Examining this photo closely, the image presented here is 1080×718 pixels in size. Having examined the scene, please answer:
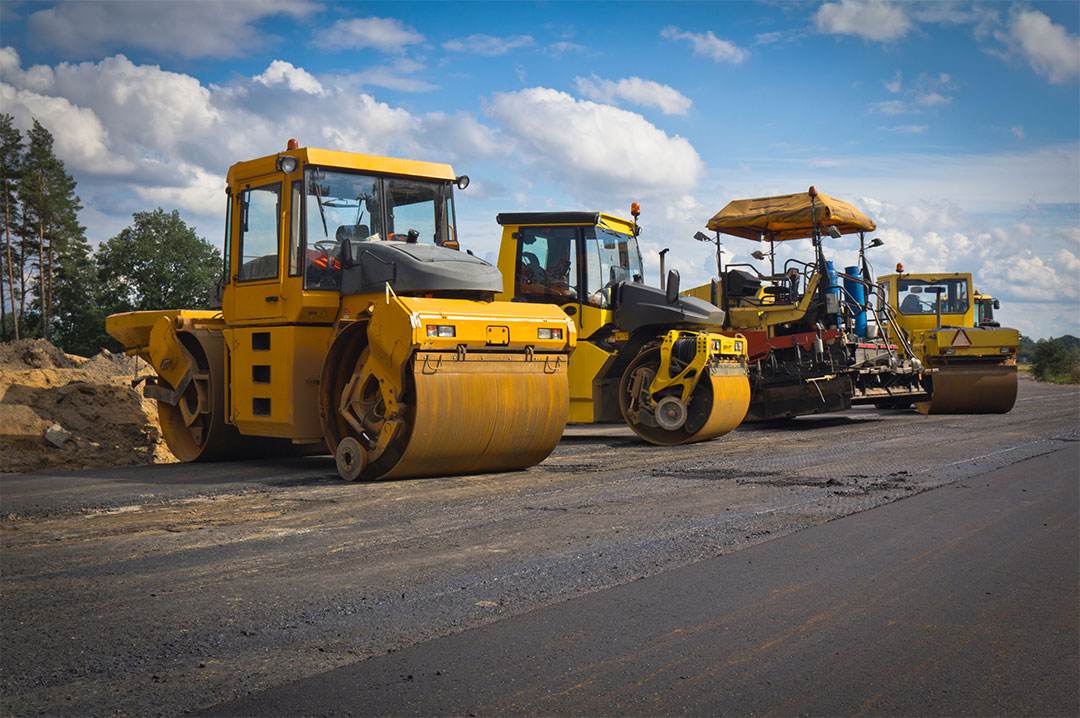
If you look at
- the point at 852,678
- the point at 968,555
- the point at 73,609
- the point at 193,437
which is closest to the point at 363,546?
the point at 73,609

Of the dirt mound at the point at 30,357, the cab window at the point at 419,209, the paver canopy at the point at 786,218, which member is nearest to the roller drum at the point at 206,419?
the cab window at the point at 419,209

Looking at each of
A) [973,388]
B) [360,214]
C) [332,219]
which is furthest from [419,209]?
[973,388]

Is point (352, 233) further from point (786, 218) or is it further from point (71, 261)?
point (71, 261)

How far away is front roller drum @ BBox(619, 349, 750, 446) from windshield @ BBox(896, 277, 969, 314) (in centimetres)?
925

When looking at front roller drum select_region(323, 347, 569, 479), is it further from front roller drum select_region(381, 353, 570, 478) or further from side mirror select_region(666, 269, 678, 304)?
side mirror select_region(666, 269, 678, 304)

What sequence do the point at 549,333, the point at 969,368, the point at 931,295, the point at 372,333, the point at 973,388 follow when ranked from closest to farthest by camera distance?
1. the point at 372,333
2. the point at 549,333
3. the point at 973,388
4. the point at 969,368
5. the point at 931,295

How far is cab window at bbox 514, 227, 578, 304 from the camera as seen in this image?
39.5 ft

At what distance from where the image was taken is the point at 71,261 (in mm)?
44438

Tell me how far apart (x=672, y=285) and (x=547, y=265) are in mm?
1618

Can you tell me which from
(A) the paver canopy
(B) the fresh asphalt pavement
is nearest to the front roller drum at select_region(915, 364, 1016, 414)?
(A) the paver canopy

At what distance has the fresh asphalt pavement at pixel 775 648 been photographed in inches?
129

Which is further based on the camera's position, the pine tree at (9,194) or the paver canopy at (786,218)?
the pine tree at (9,194)

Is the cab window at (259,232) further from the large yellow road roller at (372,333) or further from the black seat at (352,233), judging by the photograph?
the black seat at (352,233)

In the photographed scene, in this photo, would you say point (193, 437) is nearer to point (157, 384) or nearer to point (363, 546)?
point (157, 384)
